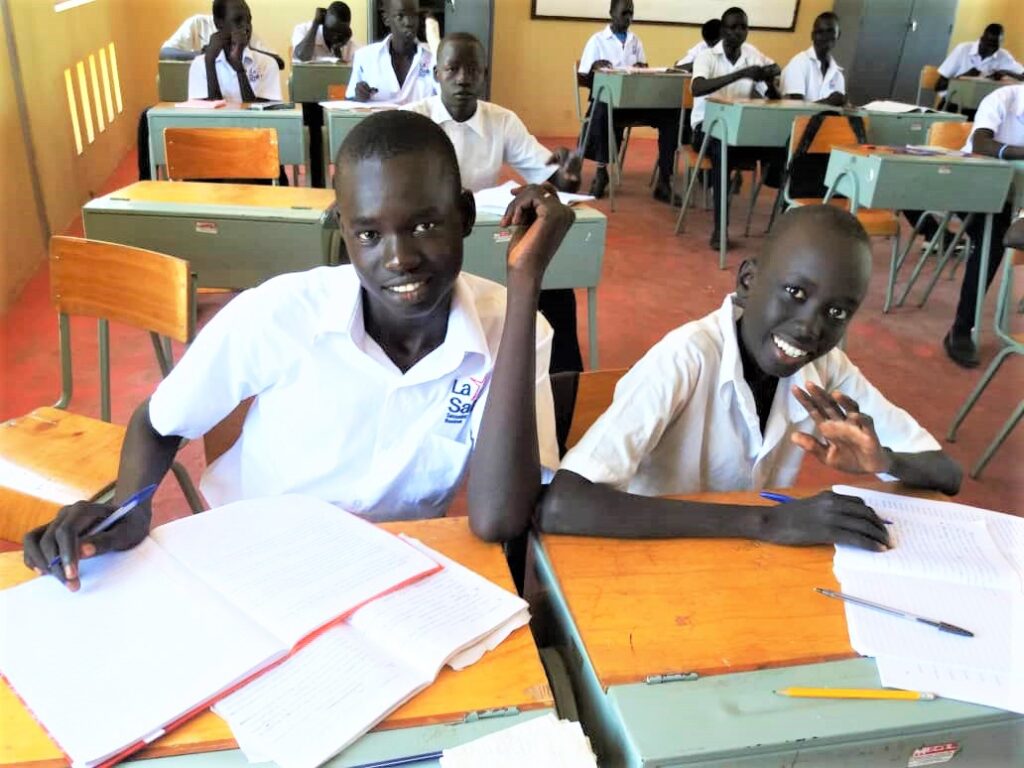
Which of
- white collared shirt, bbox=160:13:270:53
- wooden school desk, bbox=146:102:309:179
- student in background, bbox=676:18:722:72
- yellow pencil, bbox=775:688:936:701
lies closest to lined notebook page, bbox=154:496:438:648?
yellow pencil, bbox=775:688:936:701

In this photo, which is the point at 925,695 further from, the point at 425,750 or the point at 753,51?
the point at 753,51

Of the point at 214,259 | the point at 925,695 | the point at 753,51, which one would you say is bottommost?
the point at 214,259

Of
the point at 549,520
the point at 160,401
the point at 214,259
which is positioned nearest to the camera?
the point at 549,520

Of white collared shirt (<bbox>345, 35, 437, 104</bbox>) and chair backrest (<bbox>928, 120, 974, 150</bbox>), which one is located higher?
white collared shirt (<bbox>345, 35, 437, 104</bbox>)

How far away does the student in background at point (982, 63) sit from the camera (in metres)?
7.19

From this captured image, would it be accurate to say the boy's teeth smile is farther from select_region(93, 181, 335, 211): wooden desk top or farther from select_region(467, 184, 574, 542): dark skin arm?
select_region(93, 181, 335, 211): wooden desk top

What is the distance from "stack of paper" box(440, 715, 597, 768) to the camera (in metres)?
0.65

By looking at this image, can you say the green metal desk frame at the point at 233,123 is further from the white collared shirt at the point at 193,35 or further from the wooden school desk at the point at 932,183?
the wooden school desk at the point at 932,183

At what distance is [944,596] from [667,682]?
0.38 metres

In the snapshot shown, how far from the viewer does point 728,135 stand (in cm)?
470

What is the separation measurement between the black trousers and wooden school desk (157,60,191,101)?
286cm

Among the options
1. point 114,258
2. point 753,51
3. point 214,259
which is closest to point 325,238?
point 214,259

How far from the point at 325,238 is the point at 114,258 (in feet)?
2.52

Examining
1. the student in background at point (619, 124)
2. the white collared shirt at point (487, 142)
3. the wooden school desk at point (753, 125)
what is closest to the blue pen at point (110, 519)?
the white collared shirt at point (487, 142)
